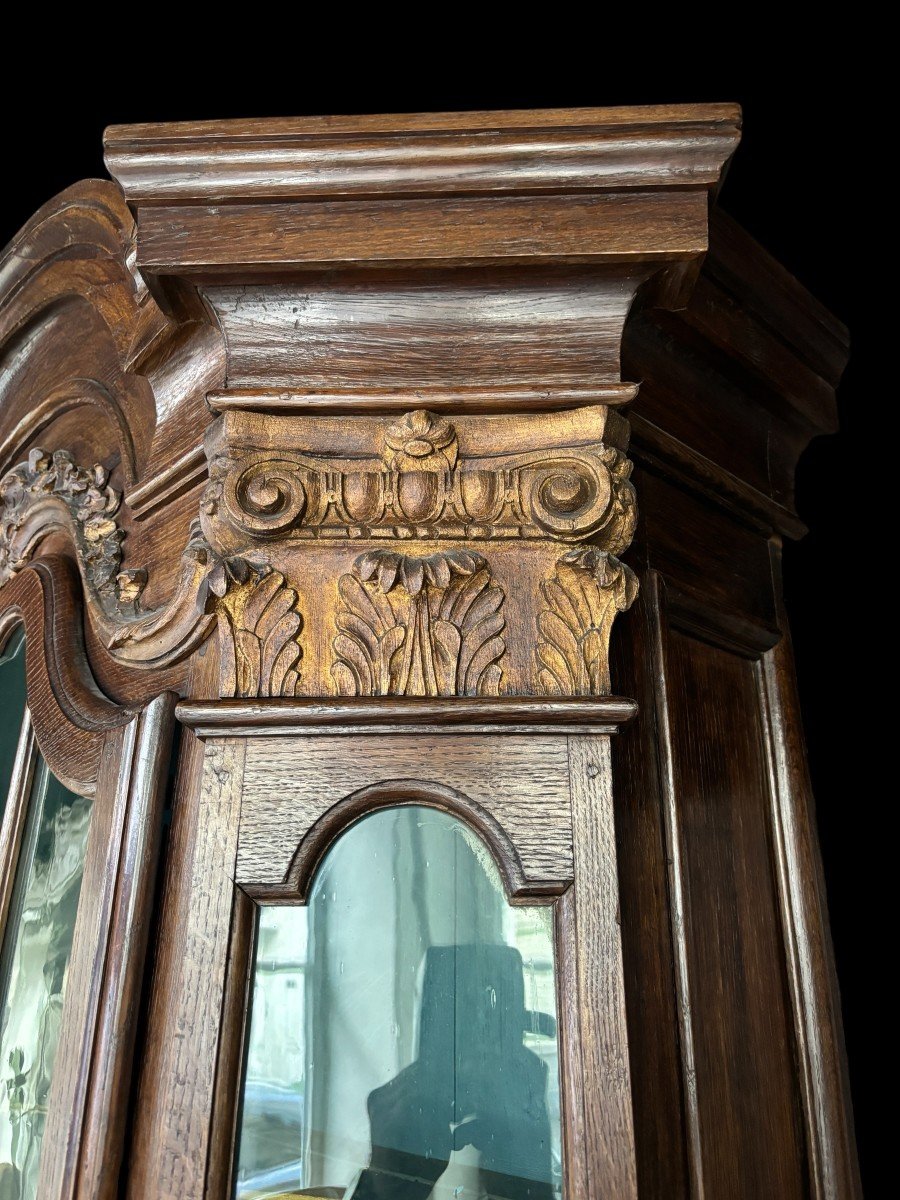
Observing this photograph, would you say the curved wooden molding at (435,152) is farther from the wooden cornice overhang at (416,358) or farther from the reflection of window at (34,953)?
the reflection of window at (34,953)

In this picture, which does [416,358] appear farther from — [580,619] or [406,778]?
[406,778]

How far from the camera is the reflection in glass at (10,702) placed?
1.38 meters

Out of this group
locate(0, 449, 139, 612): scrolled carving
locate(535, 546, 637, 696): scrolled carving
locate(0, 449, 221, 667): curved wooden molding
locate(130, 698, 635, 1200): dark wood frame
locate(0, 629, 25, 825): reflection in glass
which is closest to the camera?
locate(130, 698, 635, 1200): dark wood frame

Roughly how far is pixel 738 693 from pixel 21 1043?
3.06 ft

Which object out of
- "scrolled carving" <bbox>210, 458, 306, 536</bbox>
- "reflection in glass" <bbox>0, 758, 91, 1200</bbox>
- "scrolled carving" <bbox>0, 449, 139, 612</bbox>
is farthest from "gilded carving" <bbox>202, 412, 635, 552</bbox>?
"reflection in glass" <bbox>0, 758, 91, 1200</bbox>

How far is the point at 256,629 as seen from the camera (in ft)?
3.31

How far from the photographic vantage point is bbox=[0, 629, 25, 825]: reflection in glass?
138cm

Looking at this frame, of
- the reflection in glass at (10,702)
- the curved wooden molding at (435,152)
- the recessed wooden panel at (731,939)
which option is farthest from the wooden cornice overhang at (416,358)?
the reflection in glass at (10,702)

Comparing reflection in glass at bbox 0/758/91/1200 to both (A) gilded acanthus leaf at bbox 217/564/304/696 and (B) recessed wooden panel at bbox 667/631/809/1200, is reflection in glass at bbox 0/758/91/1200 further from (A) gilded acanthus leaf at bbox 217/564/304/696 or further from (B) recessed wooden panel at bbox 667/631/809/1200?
(B) recessed wooden panel at bbox 667/631/809/1200

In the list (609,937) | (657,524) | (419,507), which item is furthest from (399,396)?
(609,937)

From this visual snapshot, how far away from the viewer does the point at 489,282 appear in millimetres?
1061

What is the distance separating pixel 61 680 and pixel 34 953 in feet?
1.04

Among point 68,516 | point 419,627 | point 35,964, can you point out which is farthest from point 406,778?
point 68,516

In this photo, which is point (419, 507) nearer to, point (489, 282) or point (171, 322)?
point (489, 282)
